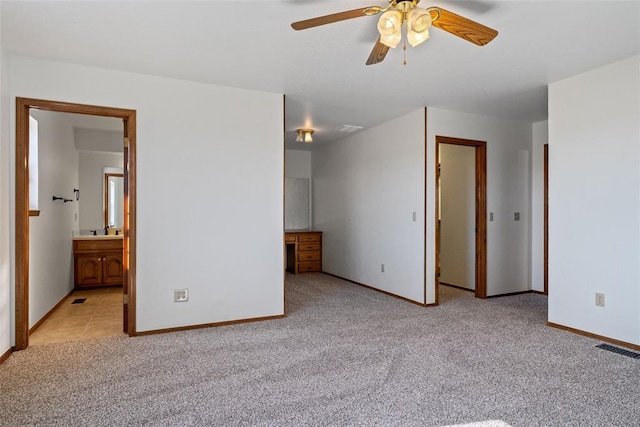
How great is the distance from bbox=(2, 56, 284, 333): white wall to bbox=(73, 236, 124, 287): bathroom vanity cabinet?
248 centimetres

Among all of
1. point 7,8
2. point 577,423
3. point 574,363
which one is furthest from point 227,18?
point 574,363

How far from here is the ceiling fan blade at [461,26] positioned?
6.56 ft

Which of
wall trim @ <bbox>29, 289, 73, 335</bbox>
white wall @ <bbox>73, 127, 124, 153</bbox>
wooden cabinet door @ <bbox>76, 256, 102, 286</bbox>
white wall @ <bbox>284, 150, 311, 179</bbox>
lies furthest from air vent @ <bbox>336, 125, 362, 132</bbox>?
wall trim @ <bbox>29, 289, 73, 335</bbox>

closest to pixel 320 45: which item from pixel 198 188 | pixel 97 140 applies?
pixel 198 188

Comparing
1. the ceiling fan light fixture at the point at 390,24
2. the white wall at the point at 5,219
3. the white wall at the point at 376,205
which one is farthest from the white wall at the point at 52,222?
the white wall at the point at 376,205

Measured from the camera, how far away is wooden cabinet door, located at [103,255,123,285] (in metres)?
5.52

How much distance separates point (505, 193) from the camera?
505 cm

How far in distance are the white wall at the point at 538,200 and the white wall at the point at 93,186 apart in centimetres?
605

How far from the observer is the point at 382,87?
3752 millimetres

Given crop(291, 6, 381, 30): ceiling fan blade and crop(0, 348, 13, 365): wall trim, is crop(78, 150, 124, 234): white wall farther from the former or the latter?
crop(291, 6, 381, 30): ceiling fan blade

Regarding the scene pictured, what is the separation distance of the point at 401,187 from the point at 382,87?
150 cm

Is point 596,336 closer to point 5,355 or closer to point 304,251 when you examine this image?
point 304,251

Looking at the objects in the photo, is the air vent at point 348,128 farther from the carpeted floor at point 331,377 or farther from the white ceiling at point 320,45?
the carpeted floor at point 331,377

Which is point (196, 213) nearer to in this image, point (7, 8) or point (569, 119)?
point (7, 8)
